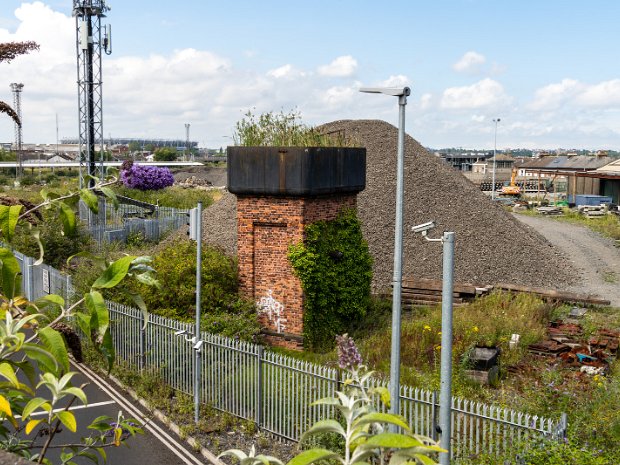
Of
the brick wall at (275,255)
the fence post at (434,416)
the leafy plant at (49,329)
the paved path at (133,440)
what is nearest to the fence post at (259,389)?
the paved path at (133,440)

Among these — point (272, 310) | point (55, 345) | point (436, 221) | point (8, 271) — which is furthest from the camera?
point (436, 221)

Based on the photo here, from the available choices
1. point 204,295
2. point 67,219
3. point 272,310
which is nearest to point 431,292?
point 272,310

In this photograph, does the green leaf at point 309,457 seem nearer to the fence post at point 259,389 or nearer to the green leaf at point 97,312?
the green leaf at point 97,312

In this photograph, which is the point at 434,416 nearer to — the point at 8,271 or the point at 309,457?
the point at 8,271

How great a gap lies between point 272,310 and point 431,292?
22.1 feet

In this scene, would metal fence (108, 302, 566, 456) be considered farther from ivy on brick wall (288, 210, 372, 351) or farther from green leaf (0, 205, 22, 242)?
green leaf (0, 205, 22, 242)

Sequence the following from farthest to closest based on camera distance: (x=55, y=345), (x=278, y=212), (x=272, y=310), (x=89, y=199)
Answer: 1. (x=272, y=310)
2. (x=278, y=212)
3. (x=89, y=199)
4. (x=55, y=345)

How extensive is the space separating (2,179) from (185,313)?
238 feet

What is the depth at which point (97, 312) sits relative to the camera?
9.96 ft

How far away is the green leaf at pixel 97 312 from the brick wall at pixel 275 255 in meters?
14.8

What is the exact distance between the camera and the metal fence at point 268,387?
11.3m

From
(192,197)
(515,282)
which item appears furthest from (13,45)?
(192,197)

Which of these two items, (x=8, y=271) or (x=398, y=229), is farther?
(x=398, y=229)

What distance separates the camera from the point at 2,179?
267 feet
